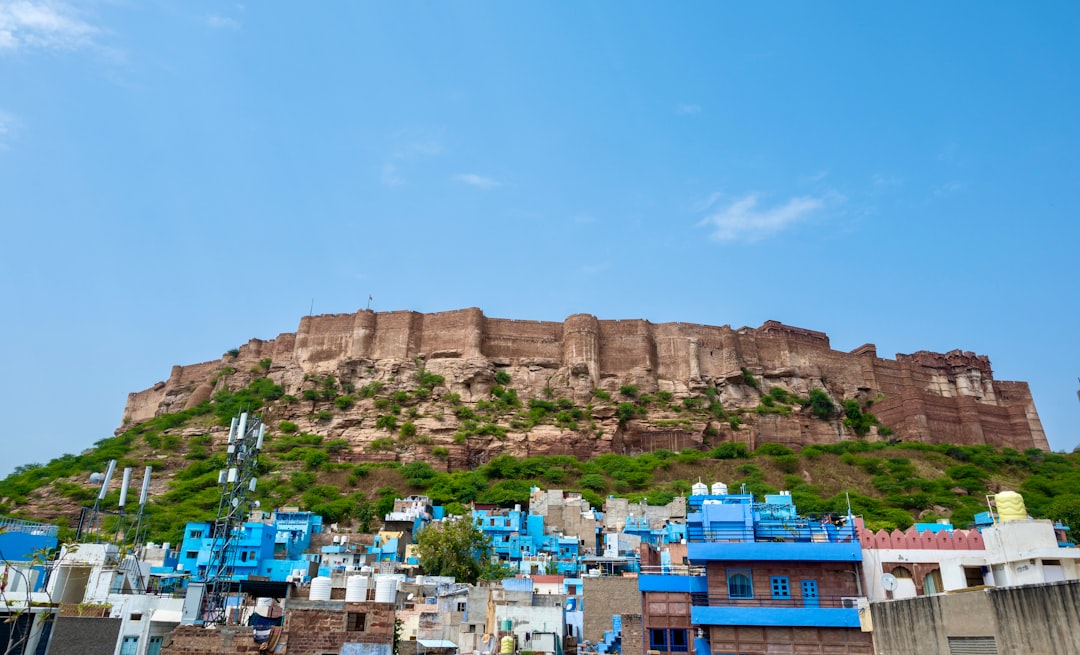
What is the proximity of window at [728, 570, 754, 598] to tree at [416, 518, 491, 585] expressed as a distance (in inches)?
665

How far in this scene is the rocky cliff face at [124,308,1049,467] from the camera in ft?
198

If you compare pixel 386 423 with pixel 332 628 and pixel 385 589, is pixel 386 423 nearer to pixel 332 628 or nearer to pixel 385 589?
pixel 385 589

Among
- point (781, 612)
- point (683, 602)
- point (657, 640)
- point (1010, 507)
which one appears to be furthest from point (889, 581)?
point (657, 640)

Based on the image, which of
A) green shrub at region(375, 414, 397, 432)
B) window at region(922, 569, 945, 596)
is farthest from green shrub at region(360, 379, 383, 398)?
window at region(922, 569, 945, 596)

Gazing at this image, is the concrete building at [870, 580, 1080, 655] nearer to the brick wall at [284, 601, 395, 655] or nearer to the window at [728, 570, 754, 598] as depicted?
the window at [728, 570, 754, 598]

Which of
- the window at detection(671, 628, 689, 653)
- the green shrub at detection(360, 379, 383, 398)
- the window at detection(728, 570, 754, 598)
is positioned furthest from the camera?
the green shrub at detection(360, 379, 383, 398)

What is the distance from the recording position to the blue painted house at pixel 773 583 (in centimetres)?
1505

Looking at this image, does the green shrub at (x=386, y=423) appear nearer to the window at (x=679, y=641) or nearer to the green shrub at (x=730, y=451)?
the green shrub at (x=730, y=451)

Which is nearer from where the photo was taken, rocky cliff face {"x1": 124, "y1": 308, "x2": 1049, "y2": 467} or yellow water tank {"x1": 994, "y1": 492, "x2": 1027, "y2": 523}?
yellow water tank {"x1": 994, "y1": 492, "x2": 1027, "y2": 523}

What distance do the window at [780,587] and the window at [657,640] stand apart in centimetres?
357

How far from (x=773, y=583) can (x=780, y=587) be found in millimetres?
139

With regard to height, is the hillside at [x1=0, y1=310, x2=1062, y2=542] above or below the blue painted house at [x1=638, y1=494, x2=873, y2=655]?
above

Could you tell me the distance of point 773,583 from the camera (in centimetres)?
1591

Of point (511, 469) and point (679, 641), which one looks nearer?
point (679, 641)
